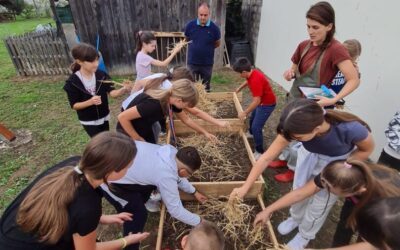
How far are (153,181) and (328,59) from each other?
216 centimetres

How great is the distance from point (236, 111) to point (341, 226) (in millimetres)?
2768

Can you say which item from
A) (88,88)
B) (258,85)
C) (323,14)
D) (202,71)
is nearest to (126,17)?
(202,71)

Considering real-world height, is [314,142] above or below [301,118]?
below

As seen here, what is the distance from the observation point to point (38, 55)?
25.9ft

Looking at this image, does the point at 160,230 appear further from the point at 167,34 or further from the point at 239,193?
the point at 167,34

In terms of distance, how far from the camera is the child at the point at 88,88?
307cm

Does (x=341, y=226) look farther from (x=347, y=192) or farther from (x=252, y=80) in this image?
(x=252, y=80)

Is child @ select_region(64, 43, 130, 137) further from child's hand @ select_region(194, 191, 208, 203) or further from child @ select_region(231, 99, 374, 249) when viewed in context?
child @ select_region(231, 99, 374, 249)

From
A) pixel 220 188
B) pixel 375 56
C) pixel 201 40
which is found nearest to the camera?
pixel 220 188

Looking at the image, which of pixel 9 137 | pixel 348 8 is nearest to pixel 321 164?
pixel 348 8

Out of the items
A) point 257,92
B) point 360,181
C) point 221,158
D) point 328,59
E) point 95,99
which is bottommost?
point 221,158

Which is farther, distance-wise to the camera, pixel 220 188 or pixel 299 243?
pixel 220 188

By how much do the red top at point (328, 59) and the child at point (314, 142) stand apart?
86 cm

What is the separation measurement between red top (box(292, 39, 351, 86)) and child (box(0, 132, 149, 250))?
2248 millimetres
